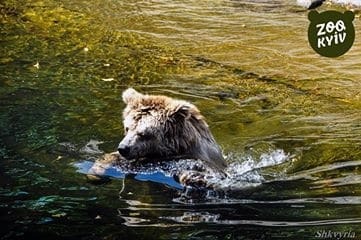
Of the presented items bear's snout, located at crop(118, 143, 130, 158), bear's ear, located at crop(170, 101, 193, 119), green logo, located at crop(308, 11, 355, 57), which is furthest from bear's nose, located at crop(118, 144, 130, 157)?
green logo, located at crop(308, 11, 355, 57)

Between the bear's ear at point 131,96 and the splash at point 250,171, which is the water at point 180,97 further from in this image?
the bear's ear at point 131,96

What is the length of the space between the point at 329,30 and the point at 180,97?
2.64 metres

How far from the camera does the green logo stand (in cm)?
943

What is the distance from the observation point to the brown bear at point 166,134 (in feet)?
25.7

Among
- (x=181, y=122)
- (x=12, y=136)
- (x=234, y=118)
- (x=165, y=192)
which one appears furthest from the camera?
(x=234, y=118)

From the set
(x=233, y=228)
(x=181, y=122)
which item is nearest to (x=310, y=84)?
(x=181, y=122)

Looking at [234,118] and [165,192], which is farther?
[234,118]

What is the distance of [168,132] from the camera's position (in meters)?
7.92

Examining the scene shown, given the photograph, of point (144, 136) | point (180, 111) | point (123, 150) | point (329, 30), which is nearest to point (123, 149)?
point (123, 150)

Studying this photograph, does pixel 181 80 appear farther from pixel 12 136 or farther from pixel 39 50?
pixel 12 136

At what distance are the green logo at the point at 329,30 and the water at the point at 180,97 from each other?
3.34ft

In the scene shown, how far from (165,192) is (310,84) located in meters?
5.75

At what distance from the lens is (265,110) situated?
1060cm

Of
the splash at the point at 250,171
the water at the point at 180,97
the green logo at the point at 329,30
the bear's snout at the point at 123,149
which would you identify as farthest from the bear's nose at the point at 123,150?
the green logo at the point at 329,30
